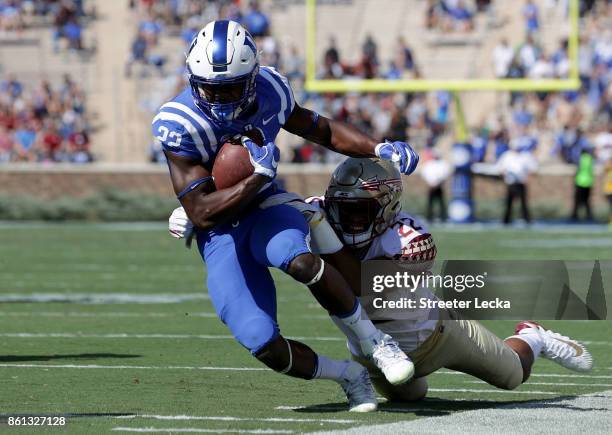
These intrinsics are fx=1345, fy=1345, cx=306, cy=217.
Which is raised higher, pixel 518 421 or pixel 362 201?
pixel 362 201

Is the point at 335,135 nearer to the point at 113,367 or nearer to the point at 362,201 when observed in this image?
the point at 362,201

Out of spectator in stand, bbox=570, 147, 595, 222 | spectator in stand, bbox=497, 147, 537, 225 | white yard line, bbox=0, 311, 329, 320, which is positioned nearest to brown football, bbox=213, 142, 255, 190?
white yard line, bbox=0, 311, 329, 320

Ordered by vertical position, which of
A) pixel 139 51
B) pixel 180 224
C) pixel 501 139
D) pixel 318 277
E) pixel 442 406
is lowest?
pixel 501 139

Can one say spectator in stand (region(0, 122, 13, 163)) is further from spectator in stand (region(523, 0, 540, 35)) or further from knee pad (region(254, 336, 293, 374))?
knee pad (region(254, 336, 293, 374))

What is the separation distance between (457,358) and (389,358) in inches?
21.0

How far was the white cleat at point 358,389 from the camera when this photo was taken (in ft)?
17.2

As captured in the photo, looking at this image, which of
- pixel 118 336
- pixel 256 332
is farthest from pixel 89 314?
pixel 256 332

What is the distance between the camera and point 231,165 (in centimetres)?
512

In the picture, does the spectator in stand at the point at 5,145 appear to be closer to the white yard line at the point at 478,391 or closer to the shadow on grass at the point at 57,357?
the shadow on grass at the point at 57,357

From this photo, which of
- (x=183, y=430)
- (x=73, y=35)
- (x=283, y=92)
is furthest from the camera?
(x=73, y=35)

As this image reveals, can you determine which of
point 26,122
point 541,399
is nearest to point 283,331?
point 541,399

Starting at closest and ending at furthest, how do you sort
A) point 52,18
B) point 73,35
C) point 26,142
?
point 26,142 < point 73,35 < point 52,18

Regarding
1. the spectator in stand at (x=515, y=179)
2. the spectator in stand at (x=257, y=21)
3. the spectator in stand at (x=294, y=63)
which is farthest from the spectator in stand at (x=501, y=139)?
the spectator in stand at (x=257, y=21)

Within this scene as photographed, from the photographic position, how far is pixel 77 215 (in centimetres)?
2327
